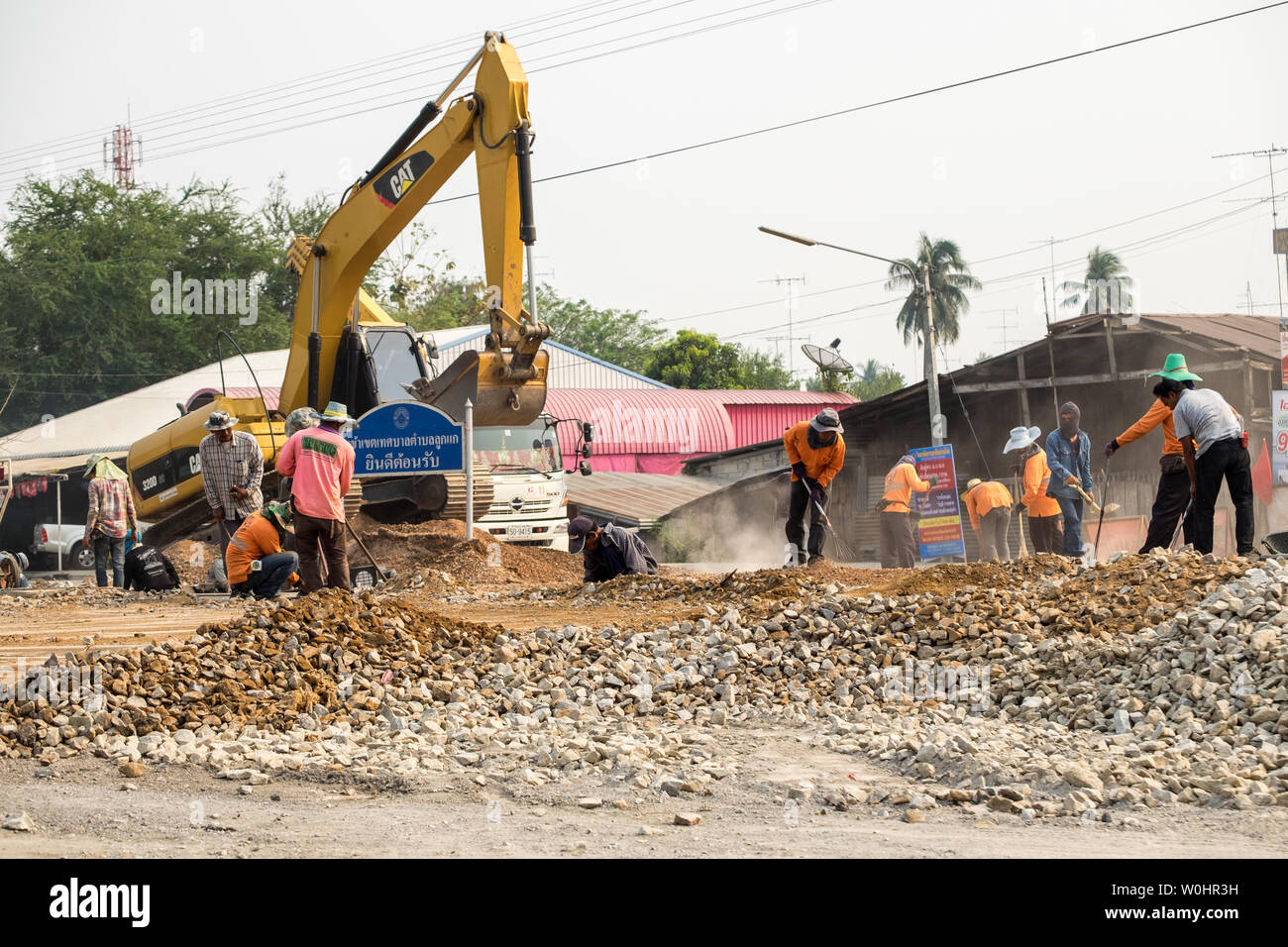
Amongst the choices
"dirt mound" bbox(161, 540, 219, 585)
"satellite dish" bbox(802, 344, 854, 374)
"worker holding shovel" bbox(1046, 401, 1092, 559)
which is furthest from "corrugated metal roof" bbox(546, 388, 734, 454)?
"worker holding shovel" bbox(1046, 401, 1092, 559)

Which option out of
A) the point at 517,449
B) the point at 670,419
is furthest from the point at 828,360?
the point at 517,449

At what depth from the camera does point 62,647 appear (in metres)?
9.51

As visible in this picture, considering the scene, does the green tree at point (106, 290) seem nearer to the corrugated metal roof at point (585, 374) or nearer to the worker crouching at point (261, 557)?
the corrugated metal roof at point (585, 374)

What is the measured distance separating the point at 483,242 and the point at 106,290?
3707cm

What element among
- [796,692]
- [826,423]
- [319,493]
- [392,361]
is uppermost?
[392,361]

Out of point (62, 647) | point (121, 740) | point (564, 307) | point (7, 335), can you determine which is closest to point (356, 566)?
point (62, 647)

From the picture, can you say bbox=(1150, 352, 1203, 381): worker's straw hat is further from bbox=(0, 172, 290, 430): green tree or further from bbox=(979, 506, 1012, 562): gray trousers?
bbox=(0, 172, 290, 430): green tree

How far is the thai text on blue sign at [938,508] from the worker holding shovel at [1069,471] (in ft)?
10.4

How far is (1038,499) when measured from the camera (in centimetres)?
1429

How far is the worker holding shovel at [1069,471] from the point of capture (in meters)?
14.0

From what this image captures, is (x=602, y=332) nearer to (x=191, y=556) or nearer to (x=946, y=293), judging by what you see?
(x=946, y=293)

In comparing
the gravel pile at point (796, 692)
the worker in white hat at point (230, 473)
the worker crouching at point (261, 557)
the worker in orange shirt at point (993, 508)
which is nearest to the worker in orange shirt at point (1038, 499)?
the worker in orange shirt at point (993, 508)

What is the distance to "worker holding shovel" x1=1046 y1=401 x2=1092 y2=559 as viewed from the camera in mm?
13992

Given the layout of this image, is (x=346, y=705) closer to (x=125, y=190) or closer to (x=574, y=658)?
(x=574, y=658)
